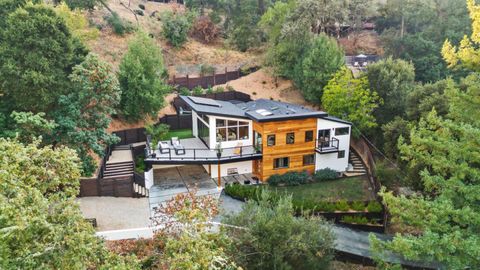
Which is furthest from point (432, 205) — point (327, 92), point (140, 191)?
point (327, 92)

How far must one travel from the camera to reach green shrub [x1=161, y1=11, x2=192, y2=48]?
46875mm

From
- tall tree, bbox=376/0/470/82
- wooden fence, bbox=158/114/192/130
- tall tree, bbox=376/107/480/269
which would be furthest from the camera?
tall tree, bbox=376/0/470/82

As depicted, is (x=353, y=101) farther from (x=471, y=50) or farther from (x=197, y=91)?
(x=471, y=50)

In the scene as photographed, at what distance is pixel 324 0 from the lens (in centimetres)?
3844

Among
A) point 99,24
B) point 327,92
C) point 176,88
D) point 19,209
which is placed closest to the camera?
point 19,209

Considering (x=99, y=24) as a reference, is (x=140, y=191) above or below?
below

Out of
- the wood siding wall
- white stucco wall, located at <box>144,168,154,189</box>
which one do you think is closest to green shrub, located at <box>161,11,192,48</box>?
the wood siding wall

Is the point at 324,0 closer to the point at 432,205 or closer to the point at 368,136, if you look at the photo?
the point at 368,136

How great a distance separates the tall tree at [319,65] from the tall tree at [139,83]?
12.8 meters

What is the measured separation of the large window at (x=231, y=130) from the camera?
25.1 meters

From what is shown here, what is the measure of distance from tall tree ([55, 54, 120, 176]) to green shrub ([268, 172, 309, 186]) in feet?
32.8

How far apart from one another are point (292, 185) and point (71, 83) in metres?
15.1

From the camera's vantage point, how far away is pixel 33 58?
22172mm

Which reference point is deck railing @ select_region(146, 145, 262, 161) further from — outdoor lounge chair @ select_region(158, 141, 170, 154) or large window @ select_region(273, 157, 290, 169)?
large window @ select_region(273, 157, 290, 169)
